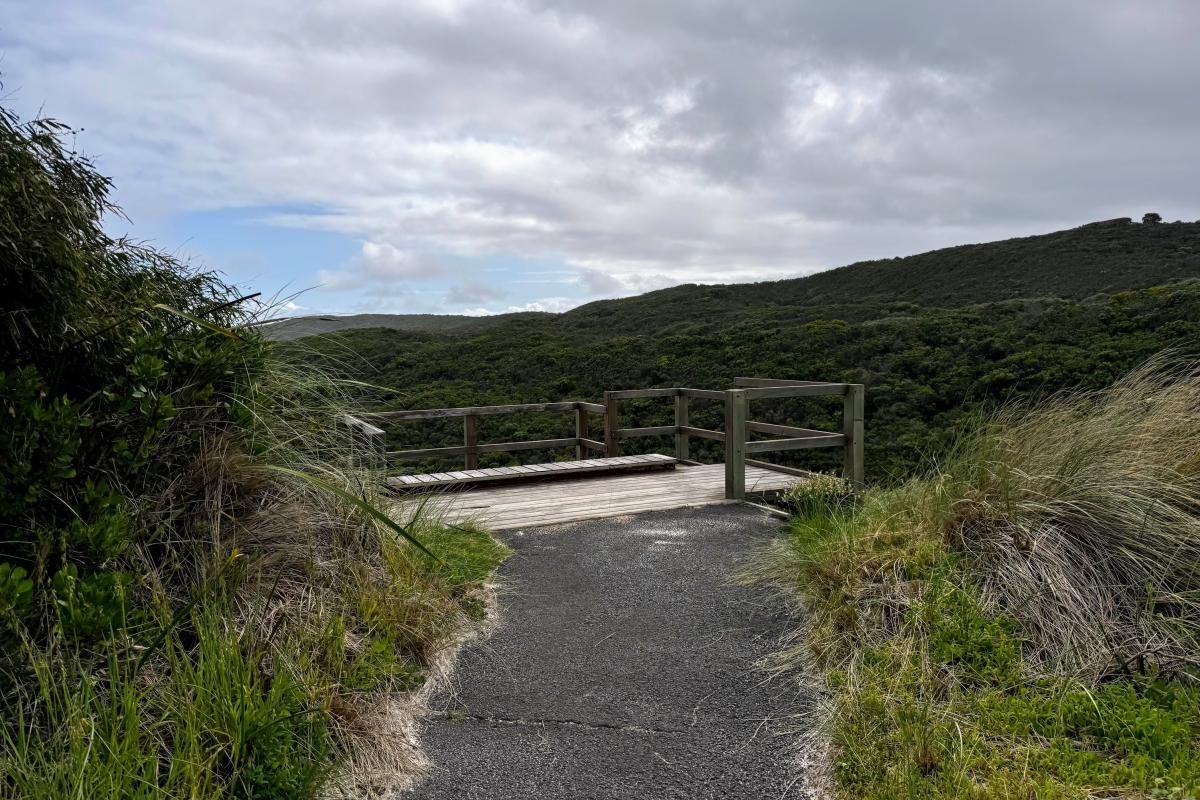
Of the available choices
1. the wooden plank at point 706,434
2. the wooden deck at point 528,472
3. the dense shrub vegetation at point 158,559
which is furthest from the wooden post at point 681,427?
the dense shrub vegetation at point 158,559

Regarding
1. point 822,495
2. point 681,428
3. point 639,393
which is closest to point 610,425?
point 639,393

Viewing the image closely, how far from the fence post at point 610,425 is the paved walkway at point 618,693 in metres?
3.79

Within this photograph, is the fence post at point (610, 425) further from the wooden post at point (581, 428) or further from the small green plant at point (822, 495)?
the small green plant at point (822, 495)

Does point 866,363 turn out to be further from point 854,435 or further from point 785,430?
point 854,435

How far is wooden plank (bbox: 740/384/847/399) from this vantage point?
7406 mm

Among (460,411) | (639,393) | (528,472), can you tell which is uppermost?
(639,393)

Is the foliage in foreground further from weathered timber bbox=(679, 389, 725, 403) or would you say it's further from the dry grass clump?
weathered timber bbox=(679, 389, 725, 403)

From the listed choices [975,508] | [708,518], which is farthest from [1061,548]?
[708,518]

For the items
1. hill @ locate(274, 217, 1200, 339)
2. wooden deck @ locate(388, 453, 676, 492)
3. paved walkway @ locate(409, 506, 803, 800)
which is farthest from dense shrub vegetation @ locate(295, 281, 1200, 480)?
paved walkway @ locate(409, 506, 803, 800)

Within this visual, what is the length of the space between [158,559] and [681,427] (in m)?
6.62

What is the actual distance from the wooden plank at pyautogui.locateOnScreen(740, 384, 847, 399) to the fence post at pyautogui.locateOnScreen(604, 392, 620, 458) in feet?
7.21

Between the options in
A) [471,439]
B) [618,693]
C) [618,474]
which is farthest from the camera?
[618,474]

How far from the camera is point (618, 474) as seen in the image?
9.06m

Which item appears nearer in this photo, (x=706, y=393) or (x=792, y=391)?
(x=792, y=391)
